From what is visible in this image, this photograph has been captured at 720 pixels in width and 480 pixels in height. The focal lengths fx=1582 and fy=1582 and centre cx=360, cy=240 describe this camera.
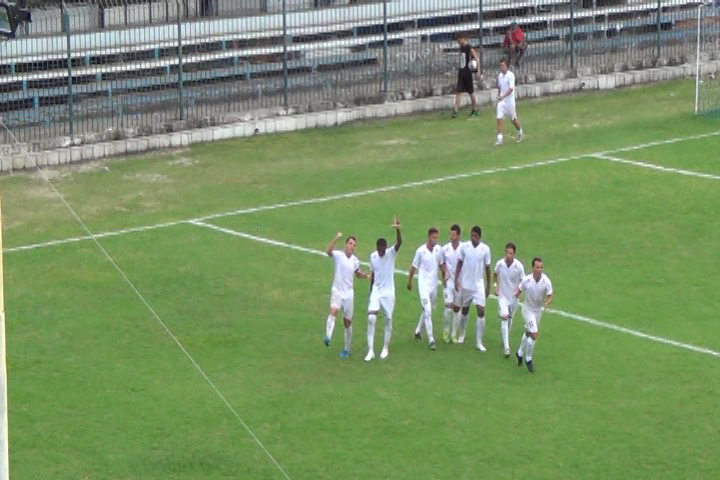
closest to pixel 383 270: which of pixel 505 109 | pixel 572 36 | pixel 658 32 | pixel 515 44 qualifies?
pixel 505 109

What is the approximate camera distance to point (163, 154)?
32656 mm

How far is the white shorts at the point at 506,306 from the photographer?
2134 centimetres

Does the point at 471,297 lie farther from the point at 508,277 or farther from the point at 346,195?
the point at 346,195

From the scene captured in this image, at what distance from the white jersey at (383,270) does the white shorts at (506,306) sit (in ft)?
4.85

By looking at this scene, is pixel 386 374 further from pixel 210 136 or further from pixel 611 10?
pixel 611 10

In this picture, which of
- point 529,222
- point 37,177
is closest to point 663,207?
point 529,222

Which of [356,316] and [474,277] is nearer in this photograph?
[474,277]

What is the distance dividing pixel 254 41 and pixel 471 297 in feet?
49.8

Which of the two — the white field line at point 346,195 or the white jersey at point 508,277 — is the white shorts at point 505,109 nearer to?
the white field line at point 346,195

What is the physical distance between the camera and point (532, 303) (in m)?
20.9

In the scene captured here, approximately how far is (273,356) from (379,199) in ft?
26.7

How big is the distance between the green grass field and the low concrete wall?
36cm

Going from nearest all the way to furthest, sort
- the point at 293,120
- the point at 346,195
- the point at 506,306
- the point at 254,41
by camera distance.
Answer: the point at 506,306, the point at 346,195, the point at 293,120, the point at 254,41

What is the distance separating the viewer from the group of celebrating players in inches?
822
